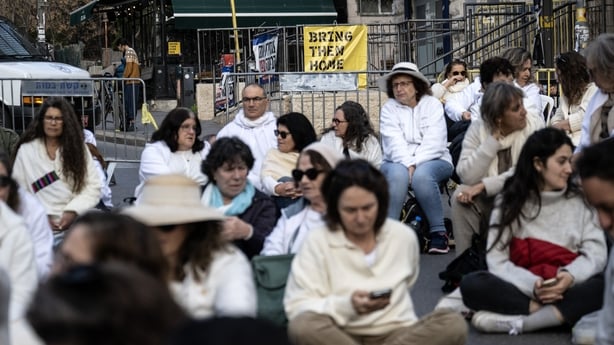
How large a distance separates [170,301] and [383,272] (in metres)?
3.16

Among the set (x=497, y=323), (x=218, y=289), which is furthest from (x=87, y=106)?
(x=218, y=289)

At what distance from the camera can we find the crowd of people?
10.1 feet

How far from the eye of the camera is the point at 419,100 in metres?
10.3

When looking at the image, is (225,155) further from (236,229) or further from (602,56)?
(602,56)

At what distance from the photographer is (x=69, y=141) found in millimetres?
8961

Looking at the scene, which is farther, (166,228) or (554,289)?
(554,289)

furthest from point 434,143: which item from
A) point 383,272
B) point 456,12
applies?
point 456,12

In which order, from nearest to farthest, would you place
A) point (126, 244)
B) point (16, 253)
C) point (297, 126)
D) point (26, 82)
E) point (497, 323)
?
1. point (126, 244)
2. point (16, 253)
3. point (497, 323)
4. point (297, 126)
5. point (26, 82)

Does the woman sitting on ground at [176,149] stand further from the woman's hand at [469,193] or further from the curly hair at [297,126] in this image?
the woman's hand at [469,193]

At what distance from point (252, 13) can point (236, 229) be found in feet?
78.2

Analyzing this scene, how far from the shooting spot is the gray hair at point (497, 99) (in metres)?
8.17

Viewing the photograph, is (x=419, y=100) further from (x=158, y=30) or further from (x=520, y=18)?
(x=158, y=30)

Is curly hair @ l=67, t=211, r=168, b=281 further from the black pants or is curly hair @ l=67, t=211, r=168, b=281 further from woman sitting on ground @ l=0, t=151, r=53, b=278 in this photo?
the black pants

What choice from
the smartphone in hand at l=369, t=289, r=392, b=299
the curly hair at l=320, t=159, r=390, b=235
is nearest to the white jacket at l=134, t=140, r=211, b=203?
the curly hair at l=320, t=159, r=390, b=235
